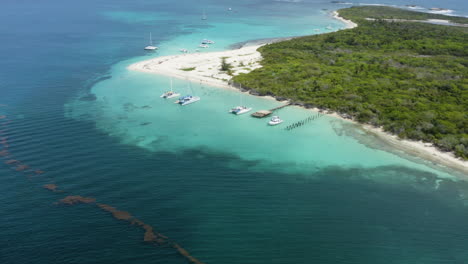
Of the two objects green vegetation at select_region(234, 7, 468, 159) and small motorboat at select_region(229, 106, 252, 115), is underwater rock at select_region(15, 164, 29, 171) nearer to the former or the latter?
small motorboat at select_region(229, 106, 252, 115)

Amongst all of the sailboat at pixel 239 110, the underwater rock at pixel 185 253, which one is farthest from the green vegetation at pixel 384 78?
the underwater rock at pixel 185 253

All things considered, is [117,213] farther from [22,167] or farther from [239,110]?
[239,110]

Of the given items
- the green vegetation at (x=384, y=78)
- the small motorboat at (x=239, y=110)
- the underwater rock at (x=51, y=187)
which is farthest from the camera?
the small motorboat at (x=239, y=110)

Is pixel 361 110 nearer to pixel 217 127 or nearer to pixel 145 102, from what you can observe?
pixel 217 127

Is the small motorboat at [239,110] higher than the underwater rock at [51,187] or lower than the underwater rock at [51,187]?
higher

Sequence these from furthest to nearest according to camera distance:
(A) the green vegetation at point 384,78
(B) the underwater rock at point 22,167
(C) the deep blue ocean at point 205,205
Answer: (A) the green vegetation at point 384,78, (B) the underwater rock at point 22,167, (C) the deep blue ocean at point 205,205

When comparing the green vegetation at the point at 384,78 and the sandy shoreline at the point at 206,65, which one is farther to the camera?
the sandy shoreline at the point at 206,65

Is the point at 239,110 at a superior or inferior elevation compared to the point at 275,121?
superior

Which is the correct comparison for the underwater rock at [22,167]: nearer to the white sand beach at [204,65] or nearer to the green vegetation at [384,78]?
the green vegetation at [384,78]

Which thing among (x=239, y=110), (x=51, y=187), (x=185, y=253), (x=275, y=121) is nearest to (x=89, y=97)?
(x=239, y=110)
